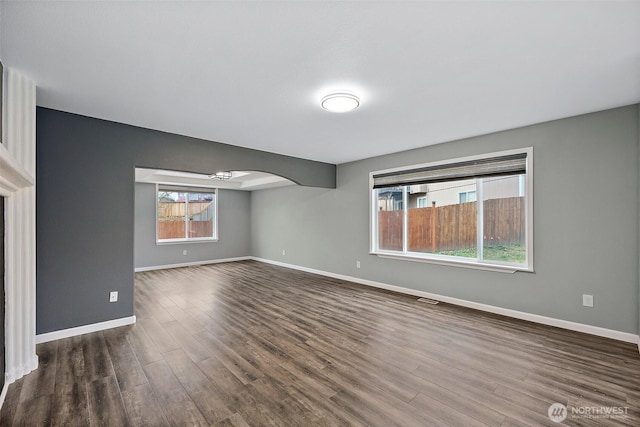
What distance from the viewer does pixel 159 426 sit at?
1.71 m

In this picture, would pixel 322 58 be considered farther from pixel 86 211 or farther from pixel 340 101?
pixel 86 211

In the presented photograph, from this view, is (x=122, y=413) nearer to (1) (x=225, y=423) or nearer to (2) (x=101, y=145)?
(1) (x=225, y=423)

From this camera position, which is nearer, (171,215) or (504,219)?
(504,219)

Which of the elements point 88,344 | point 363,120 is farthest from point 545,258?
point 88,344

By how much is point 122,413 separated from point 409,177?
14.5 ft

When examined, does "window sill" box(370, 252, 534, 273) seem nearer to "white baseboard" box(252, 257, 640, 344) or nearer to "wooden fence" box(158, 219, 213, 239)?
"white baseboard" box(252, 257, 640, 344)

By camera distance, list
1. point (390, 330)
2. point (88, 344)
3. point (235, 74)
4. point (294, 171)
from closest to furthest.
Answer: point (235, 74)
point (88, 344)
point (390, 330)
point (294, 171)

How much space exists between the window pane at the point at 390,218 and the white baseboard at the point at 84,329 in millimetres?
4021

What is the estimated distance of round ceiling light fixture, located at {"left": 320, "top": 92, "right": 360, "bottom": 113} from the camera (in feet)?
8.41

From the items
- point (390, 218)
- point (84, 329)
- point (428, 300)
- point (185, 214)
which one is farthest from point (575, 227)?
point (185, 214)

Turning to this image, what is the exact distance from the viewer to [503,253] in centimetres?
377

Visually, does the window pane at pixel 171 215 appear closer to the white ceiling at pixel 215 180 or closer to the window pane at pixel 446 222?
the white ceiling at pixel 215 180

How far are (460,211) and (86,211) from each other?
16.1 ft

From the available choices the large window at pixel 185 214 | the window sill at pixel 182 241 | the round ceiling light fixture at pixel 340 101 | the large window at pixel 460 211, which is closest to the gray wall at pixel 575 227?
the large window at pixel 460 211
